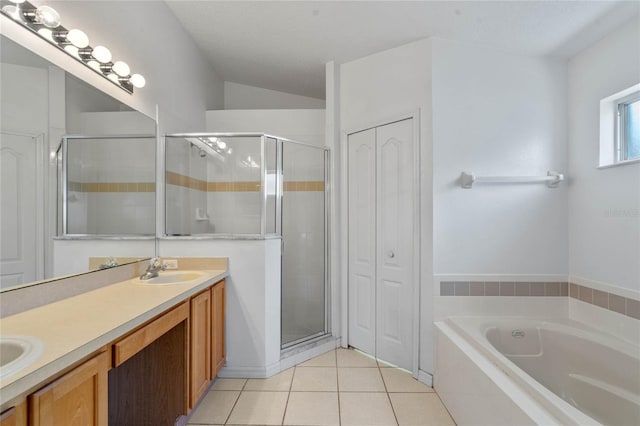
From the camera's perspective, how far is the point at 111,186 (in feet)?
5.83

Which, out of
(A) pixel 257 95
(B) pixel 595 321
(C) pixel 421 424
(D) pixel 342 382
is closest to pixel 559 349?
(B) pixel 595 321

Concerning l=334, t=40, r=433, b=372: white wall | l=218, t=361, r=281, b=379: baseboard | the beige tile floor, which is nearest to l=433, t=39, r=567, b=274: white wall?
l=334, t=40, r=433, b=372: white wall

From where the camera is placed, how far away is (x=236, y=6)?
2.21m

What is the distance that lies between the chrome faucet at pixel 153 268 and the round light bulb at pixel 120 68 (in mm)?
1198

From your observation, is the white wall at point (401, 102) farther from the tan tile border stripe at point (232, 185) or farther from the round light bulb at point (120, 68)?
the round light bulb at point (120, 68)

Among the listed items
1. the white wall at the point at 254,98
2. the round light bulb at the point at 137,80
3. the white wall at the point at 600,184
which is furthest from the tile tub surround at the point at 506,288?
the white wall at the point at 254,98

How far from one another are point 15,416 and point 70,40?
159 centimetres

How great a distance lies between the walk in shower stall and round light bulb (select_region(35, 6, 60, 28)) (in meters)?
1.07

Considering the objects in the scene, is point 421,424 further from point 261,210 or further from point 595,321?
point 261,210

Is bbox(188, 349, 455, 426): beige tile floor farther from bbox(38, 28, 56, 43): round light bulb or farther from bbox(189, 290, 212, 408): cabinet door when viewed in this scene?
bbox(38, 28, 56, 43): round light bulb

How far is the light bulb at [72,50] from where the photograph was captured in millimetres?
1482

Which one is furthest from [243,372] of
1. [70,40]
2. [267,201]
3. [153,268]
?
[70,40]

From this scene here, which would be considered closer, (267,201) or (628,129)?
(628,129)

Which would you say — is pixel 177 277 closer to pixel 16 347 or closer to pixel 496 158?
pixel 16 347
